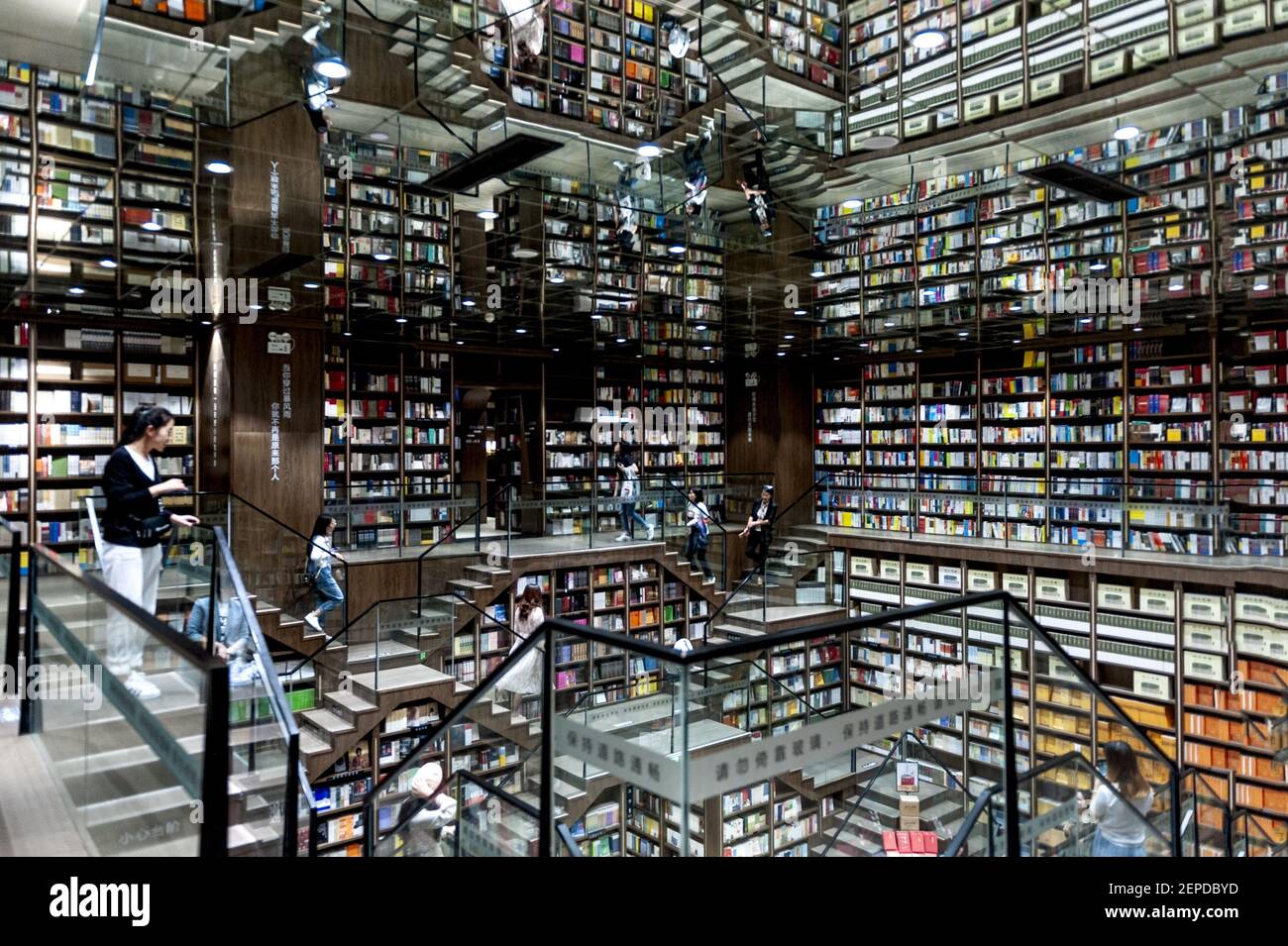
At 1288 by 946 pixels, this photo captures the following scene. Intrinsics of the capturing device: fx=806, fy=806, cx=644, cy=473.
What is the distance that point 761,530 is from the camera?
1080cm

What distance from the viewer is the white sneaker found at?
6.32ft

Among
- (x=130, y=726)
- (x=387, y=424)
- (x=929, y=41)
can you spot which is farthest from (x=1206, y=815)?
(x=387, y=424)

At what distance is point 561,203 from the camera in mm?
6262

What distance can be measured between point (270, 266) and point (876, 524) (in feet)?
27.2

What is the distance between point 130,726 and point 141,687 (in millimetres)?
165

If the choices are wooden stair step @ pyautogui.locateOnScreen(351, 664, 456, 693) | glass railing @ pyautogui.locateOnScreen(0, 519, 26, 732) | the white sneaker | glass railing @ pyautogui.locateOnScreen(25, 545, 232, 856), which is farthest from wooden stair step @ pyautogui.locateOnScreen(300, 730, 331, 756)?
the white sneaker

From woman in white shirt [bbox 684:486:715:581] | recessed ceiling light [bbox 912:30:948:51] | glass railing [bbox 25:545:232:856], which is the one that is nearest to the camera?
glass railing [bbox 25:545:232:856]

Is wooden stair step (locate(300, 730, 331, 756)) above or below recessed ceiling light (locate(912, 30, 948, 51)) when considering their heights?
below

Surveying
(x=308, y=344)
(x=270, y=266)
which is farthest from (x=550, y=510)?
(x=270, y=266)

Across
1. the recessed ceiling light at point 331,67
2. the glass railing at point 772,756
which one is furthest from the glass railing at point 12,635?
the recessed ceiling light at point 331,67

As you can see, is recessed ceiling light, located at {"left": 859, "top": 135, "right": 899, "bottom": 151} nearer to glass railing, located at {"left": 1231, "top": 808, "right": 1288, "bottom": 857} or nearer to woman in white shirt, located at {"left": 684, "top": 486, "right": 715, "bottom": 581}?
woman in white shirt, located at {"left": 684, "top": 486, "right": 715, "bottom": 581}

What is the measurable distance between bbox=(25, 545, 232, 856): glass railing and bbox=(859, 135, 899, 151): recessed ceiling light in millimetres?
5998

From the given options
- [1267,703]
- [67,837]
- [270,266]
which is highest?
[270,266]

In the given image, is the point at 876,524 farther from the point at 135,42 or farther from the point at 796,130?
the point at 135,42
